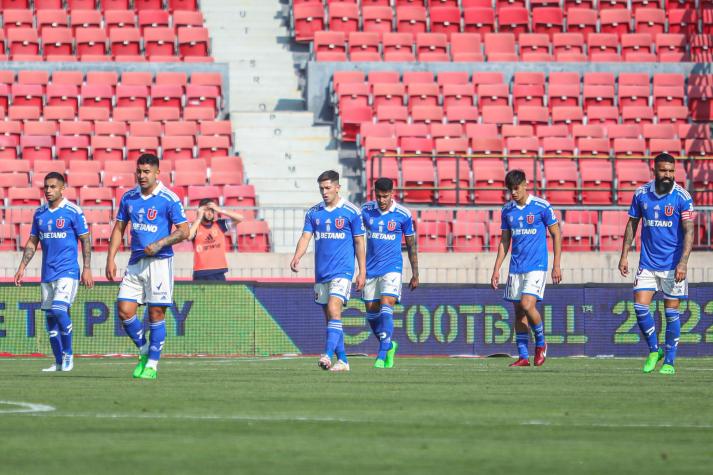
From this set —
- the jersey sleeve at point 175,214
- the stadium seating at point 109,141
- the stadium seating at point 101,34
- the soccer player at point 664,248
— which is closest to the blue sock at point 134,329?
the jersey sleeve at point 175,214

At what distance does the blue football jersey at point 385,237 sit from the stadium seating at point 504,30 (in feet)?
43.8

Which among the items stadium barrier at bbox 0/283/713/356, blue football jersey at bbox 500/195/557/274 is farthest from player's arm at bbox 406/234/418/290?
stadium barrier at bbox 0/283/713/356

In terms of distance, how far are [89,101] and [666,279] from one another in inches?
623

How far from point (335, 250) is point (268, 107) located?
15.0 m

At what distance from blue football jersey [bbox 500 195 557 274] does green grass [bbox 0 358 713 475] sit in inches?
82.8

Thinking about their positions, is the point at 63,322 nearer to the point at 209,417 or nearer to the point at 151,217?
the point at 151,217

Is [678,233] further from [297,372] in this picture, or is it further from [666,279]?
[297,372]

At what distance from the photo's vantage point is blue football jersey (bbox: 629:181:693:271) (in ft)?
46.1

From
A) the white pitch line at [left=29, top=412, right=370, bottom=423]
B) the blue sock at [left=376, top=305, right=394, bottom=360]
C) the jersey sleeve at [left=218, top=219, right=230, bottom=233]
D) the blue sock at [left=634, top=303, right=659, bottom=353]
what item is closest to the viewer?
the white pitch line at [left=29, top=412, right=370, bottom=423]

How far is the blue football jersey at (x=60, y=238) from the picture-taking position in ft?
47.8

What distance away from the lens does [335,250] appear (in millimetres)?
14406

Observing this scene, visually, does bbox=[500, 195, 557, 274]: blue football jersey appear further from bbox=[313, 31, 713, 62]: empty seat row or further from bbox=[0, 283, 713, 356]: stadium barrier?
bbox=[313, 31, 713, 62]: empty seat row

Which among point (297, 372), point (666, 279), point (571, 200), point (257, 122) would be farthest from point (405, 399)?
point (257, 122)

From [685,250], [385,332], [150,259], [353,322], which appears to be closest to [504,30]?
[353,322]
